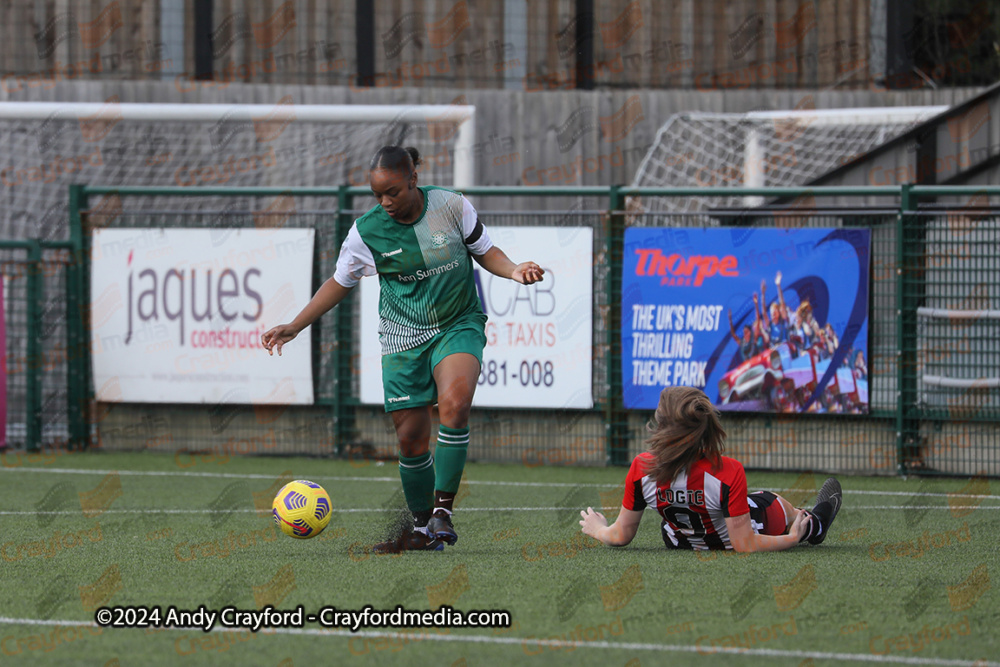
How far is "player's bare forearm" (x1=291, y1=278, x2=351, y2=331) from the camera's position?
641cm

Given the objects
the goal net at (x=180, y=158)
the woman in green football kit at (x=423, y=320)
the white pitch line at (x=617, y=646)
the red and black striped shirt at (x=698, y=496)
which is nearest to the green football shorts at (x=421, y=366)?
the woman in green football kit at (x=423, y=320)

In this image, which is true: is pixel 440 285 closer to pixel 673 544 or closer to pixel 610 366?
pixel 673 544

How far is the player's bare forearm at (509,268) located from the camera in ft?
19.7

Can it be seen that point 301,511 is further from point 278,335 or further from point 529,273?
point 529,273

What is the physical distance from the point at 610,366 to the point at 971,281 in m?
3.12

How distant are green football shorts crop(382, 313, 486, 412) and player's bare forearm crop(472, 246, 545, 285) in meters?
0.34

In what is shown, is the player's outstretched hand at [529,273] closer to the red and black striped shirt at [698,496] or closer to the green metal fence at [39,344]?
the red and black striped shirt at [698,496]

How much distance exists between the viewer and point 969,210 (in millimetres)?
10344

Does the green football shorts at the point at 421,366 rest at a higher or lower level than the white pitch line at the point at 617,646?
higher

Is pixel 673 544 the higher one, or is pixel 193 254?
pixel 193 254

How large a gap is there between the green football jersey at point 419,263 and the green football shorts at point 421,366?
47 millimetres

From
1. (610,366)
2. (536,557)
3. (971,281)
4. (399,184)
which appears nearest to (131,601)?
(536,557)

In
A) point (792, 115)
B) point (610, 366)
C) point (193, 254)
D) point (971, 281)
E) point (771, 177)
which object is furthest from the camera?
point (771, 177)

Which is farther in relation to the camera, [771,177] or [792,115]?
[771,177]
